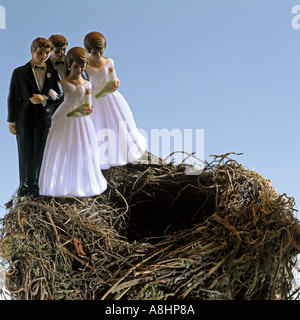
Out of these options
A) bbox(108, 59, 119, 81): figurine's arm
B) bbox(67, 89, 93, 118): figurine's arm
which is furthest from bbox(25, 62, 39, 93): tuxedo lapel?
bbox(108, 59, 119, 81): figurine's arm

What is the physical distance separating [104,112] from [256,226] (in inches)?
18.3

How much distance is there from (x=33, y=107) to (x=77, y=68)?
0.43 ft

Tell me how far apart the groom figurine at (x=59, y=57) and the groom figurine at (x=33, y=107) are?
0.06 feet

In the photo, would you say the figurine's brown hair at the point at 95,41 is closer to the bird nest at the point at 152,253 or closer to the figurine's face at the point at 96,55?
the figurine's face at the point at 96,55

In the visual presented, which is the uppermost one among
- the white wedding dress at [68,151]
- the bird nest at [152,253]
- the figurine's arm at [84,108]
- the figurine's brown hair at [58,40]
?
the figurine's brown hair at [58,40]

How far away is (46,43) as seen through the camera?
144 cm

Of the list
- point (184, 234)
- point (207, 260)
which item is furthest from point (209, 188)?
point (207, 260)

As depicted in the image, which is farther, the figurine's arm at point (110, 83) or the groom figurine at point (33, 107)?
the figurine's arm at point (110, 83)

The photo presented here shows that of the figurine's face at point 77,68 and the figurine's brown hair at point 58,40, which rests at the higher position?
the figurine's brown hair at point 58,40

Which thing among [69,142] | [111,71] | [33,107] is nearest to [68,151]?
[69,142]

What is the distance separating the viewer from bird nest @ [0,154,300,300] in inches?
53.8

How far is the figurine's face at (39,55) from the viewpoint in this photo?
1.44 metres

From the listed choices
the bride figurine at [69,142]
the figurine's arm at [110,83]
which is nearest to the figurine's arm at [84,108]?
the bride figurine at [69,142]
